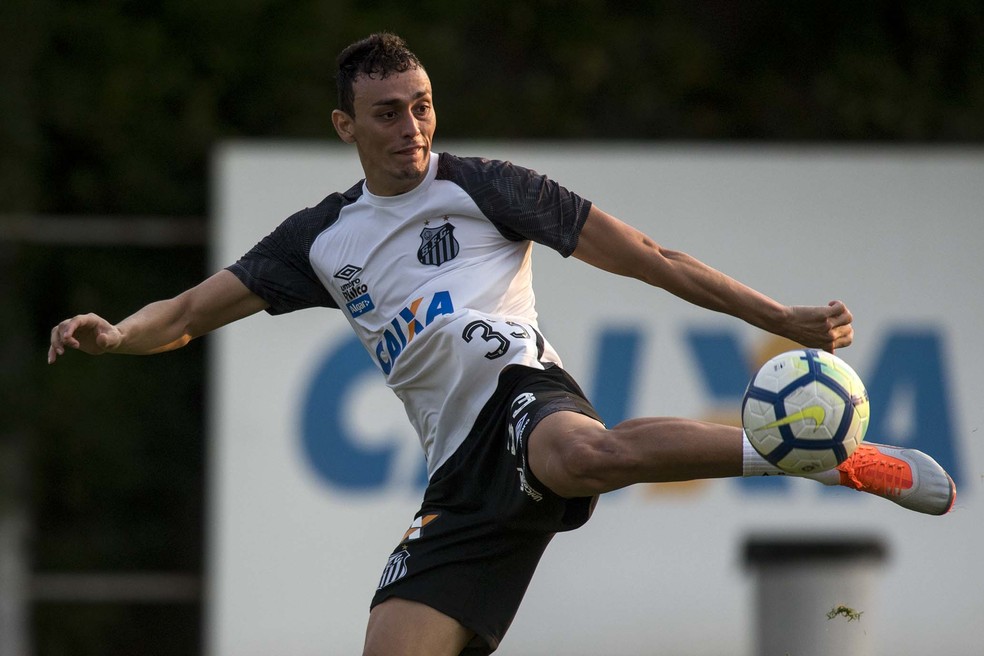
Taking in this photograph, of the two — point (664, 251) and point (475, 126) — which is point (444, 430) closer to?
point (664, 251)

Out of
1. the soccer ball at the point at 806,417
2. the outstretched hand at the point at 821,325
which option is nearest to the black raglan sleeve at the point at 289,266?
the outstretched hand at the point at 821,325

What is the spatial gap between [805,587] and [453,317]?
2312 mm

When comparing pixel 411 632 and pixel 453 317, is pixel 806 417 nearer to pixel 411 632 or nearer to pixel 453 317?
pixel 453 317

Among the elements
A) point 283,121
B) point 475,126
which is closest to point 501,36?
point 475,126

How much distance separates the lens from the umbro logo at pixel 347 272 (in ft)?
17.5

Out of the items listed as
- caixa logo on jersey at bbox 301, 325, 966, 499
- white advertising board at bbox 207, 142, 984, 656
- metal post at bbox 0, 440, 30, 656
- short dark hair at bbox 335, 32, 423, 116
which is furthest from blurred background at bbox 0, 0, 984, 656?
short dark hair at bbox 335, 32, 423, 116

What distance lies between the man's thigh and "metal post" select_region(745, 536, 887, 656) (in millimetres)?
1592

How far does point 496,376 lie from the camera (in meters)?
5.11

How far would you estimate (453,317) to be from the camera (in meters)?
5.10

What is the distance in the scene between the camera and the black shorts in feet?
16.4

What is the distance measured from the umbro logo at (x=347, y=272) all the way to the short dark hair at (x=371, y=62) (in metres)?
0.56

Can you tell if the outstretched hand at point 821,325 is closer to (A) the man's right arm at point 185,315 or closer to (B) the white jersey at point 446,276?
(B) the white jersey at point 446,276

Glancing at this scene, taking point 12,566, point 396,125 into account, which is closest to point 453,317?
point 396,125

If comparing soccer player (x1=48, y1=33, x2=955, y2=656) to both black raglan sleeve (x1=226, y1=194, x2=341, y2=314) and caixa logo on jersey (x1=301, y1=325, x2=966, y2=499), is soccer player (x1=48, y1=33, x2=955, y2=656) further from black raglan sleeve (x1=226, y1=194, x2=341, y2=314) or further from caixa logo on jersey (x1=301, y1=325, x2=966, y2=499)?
caixa logo on jersey (x1=301, y1=325, x2=966, y2=499)
